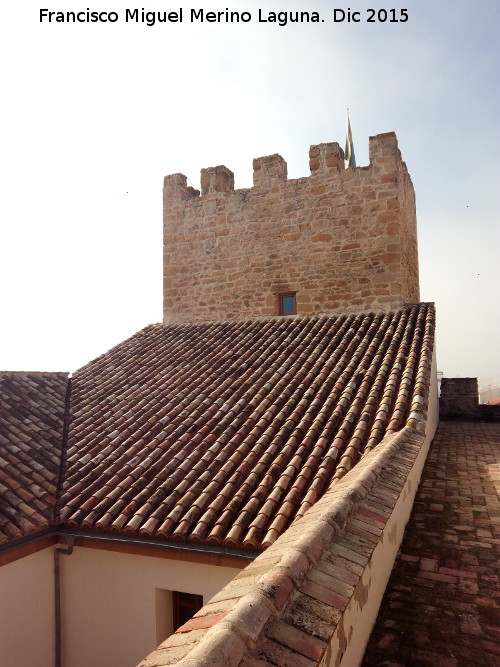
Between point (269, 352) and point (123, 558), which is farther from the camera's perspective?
point (269, 352)

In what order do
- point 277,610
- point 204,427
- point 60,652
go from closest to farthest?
1. point 277,610
2. point 60,652
3. point 204,427

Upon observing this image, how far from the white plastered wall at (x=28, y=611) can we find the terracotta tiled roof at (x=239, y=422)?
0.72 metres

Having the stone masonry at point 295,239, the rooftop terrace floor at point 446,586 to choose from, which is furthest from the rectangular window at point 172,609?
the stone masonry at point 295,239

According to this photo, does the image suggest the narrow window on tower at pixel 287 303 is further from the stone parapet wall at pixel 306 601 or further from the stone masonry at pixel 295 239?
the stone parapet wall at pixel 306 601

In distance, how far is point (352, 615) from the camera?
7.08 feet

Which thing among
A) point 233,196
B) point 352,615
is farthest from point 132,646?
point 233,196

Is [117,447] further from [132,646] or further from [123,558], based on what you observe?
[132,646]

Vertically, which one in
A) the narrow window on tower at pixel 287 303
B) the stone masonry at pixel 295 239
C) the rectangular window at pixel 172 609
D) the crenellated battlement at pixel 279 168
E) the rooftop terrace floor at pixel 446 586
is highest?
the crenellated battlement at pixel 279 168

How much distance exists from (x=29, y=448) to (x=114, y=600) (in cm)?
239

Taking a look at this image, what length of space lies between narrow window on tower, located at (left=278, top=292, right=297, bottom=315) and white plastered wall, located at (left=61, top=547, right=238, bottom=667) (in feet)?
19.7

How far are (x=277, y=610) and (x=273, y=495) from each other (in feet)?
9.22

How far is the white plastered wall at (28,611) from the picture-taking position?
16.0 feet

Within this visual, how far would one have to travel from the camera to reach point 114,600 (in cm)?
528

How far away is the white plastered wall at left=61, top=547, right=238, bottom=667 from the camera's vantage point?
4.95m
